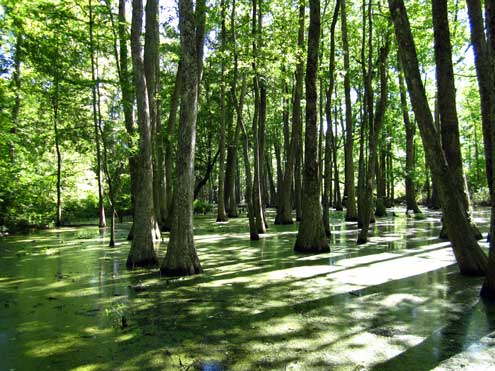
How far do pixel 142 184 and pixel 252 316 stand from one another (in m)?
5.08

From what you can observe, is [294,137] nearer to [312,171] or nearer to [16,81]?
[312,171]

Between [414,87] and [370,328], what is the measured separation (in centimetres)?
442

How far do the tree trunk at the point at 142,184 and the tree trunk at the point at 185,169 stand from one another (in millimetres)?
1227

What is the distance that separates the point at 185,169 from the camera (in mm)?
7957

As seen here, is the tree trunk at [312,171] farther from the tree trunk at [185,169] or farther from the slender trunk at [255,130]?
the tree trunk at [185,169]

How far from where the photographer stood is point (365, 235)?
12086mm

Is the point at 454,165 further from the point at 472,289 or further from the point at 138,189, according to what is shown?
the point at 138,189

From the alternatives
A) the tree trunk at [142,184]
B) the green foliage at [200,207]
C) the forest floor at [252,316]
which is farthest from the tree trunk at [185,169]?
the green foliage at [200,207]

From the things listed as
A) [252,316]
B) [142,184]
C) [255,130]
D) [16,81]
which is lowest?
[252,316]

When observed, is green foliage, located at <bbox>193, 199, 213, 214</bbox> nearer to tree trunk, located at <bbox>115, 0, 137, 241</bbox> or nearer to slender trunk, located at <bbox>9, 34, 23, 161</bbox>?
slender trunk, located at <bbox>9, 34, 23, 161</bbox>

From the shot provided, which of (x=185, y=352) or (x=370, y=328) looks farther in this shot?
(x=370, y=328)

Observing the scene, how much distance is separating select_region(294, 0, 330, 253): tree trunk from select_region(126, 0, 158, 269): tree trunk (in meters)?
4.05

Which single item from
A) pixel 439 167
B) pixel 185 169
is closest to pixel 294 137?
pixel 185 169

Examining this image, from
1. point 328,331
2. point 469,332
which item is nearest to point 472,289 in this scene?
point 469,332
